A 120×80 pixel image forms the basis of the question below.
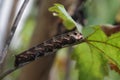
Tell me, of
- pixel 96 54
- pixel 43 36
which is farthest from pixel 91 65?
pixel 43 36

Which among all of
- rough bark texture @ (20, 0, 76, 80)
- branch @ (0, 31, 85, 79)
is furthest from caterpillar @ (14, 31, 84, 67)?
rough bark texture @ (20, 0, 76, 80)

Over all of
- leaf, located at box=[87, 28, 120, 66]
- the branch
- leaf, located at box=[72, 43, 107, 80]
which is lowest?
leaf, located at box=[72, 43, 107, 80]

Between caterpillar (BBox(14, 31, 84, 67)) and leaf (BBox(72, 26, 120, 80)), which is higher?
caterpillar (BBox(14, 31, 84, 67))

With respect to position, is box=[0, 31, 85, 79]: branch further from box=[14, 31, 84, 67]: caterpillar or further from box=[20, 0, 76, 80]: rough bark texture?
box=[20, 0, 76, 80]: rough bark texture

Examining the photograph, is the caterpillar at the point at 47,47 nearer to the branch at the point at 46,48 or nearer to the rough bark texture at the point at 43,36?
the branch at the point at 46,48

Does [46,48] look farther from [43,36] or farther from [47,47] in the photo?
[43,36]

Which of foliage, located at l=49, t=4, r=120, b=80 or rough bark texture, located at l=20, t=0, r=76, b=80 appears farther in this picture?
rough bark texture, located at l=20, t=0, r=76, b=80

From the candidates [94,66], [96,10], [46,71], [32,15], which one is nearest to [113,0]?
[96,10]
